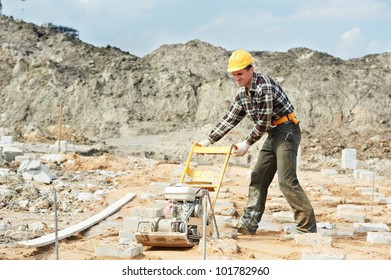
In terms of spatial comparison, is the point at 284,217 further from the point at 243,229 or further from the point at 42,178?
the point at 42,178

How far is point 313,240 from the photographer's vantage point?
6023 millimetres

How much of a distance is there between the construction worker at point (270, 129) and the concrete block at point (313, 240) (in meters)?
0.28

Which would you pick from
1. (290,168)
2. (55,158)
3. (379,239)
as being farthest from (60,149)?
(379,239)

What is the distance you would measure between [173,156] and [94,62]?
1481cm

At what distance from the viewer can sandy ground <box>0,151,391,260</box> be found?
221 inches

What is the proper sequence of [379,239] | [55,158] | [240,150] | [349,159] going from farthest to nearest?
[349,159] < [55,158] < [379,239] < [240,150]

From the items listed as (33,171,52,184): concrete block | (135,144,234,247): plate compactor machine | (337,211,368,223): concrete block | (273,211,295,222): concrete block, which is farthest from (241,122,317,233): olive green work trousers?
(33,171,52,184): concrete block

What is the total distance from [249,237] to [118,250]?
186 cm

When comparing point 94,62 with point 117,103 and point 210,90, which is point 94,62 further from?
point 210,90

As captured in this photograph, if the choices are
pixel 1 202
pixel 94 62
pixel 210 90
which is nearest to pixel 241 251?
pixel 1 202

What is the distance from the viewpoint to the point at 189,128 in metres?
30.7

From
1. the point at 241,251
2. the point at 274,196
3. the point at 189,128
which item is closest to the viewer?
the point at 241,251

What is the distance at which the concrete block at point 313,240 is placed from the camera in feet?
19.6

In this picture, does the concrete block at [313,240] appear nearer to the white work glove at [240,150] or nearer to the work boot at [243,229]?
the work boot at [243,229]
